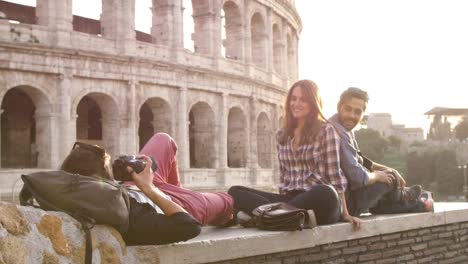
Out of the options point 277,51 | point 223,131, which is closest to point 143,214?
point 223,131

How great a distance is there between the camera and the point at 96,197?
3801 mm

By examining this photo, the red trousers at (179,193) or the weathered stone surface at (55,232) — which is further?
the red trousers at (179,193)

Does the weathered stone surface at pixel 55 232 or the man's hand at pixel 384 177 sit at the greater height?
the man's hand at pixel 384 177

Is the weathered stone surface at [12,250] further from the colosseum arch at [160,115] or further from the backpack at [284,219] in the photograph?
the colosseum arch at [160,115]

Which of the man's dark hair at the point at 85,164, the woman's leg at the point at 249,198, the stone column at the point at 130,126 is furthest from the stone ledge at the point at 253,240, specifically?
the stone column at the point at 130,126

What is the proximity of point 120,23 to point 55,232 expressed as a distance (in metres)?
17.2

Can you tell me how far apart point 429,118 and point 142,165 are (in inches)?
3626

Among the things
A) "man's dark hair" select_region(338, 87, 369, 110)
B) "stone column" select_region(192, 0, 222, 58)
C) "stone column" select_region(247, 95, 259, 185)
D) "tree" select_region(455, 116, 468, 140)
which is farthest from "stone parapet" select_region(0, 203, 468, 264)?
"tree" select_region(455, 116, 468, 140)

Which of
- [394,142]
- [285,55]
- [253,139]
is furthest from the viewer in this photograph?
[394,142]

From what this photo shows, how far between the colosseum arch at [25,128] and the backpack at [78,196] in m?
15.3

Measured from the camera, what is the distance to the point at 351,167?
5621 mm

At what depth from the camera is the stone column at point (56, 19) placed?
1867cm

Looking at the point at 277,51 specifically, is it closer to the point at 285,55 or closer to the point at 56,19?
the point at 285,55

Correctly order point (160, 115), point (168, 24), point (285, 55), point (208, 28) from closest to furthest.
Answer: point (168, 24) → point (160, 115) → point (208, 28) → point (285, 55)
